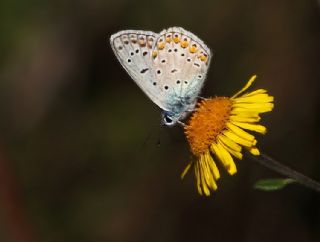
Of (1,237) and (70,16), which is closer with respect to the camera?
(1,237)

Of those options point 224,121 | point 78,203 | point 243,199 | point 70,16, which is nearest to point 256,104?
point 224,121

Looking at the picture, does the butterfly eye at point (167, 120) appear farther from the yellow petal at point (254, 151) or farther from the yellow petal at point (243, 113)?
the yellow petal at point (254, 151)

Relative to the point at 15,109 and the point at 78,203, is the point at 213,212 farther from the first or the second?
the point at 15,109

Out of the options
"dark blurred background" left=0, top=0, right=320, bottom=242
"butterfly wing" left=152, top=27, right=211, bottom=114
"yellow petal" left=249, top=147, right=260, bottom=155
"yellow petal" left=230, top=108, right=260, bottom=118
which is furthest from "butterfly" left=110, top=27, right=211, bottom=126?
A: "dark blurred background" left=0, top=0, right=320, bottom=242

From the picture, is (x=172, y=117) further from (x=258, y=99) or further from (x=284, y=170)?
(x=284, y=170)

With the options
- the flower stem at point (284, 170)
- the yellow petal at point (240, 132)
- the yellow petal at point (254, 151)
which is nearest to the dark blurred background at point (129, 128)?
the yellow petal at point (240, 132)

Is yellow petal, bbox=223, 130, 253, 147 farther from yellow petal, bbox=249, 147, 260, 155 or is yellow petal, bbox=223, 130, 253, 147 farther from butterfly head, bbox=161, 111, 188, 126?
butterfly head, bbox=161, 111, 188, 126
